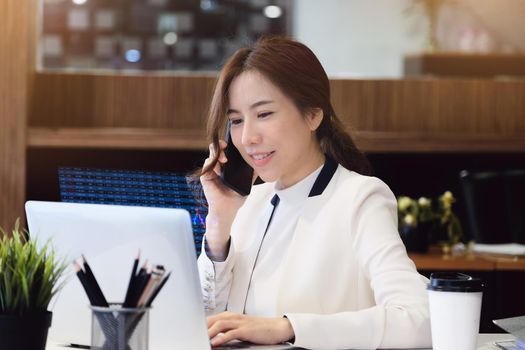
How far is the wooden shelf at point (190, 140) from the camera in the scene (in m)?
3.71

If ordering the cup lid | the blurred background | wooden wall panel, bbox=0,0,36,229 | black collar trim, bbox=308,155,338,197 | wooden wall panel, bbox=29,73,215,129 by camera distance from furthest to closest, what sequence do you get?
the blurred background → wooden wall panel, bbox=29,73,215,129 → wooden wall panel, bbox=0,0,36,229 → black collar trim, bbox=308,155,338,197 → the cup lid

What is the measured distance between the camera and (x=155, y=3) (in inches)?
238

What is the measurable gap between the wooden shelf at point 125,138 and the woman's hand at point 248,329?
2081mm

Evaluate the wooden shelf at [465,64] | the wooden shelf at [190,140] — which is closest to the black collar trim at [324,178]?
the wooden shelf at [190,140]

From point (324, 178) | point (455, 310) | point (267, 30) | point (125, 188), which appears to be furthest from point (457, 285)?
point (267, 30)

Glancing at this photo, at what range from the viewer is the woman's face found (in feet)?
6.67

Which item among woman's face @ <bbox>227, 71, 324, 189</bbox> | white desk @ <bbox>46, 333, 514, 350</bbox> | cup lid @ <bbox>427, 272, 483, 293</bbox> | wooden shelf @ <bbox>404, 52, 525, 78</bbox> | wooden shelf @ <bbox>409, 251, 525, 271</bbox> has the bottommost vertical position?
wooden shelf @ <bbox>409, 251, 525, 271</bbox>

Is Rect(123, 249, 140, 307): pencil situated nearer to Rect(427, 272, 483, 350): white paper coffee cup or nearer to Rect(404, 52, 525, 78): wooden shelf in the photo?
Rect(427, 272, 483, 350): white paper coffee cup

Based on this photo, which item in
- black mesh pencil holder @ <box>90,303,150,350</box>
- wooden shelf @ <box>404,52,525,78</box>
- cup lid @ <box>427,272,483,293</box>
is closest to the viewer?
black mesh pencil holder @ <box>90,303,150,350</box>

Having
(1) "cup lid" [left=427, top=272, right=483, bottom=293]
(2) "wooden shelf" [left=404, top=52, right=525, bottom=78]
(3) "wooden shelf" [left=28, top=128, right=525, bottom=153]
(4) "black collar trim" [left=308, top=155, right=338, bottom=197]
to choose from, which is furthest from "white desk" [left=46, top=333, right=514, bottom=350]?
(2) "wooden shelf" [left=404, top=52, right=525, bottom=78]

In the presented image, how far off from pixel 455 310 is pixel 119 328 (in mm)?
509

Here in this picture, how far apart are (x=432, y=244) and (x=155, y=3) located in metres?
2.85

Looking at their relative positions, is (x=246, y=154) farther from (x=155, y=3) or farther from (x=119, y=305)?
(x=155, y=3)

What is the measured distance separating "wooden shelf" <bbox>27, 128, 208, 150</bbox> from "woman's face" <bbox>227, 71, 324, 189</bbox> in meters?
1.65
